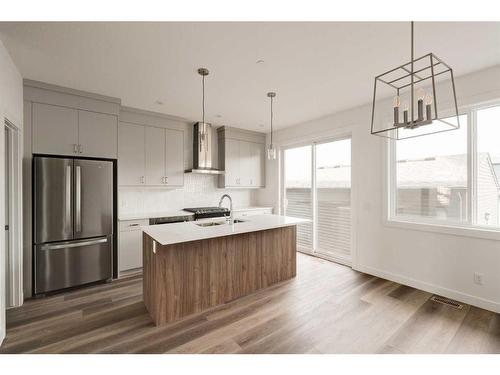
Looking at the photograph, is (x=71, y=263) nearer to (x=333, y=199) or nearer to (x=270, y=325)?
(x=270, y=325)

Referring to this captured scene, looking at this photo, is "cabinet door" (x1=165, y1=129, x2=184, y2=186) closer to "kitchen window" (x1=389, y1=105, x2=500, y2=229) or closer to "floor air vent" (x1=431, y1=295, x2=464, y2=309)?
"kitchen window" (x1=389, y1=105, x2=500, y2=229)

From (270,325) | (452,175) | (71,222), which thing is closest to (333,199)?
(452,175)

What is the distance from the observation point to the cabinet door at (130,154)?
3.78 meters

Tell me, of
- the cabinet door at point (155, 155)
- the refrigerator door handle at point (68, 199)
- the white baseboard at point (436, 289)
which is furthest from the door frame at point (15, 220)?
the white baseboard at point (436, 289)

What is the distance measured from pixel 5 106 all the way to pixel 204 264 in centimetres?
246

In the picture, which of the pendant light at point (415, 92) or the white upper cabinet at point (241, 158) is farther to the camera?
the white upper cabinet at point (241, 158)

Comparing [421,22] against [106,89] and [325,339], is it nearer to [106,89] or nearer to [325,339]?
[325,339]

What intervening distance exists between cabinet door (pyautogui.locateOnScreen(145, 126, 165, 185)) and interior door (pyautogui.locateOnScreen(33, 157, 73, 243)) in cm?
120

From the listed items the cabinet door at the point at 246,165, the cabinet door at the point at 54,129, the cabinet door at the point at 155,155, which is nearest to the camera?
the cabinet door at the point at 54,129

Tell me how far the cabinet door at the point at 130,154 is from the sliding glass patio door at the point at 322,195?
300cm

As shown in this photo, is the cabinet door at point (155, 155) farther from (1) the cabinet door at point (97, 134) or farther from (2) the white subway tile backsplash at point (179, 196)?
(1) the cabinet door at point (97, 134)

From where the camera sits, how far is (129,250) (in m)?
3.52

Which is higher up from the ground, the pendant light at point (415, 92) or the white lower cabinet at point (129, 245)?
the pendant light at point (415, 92)
